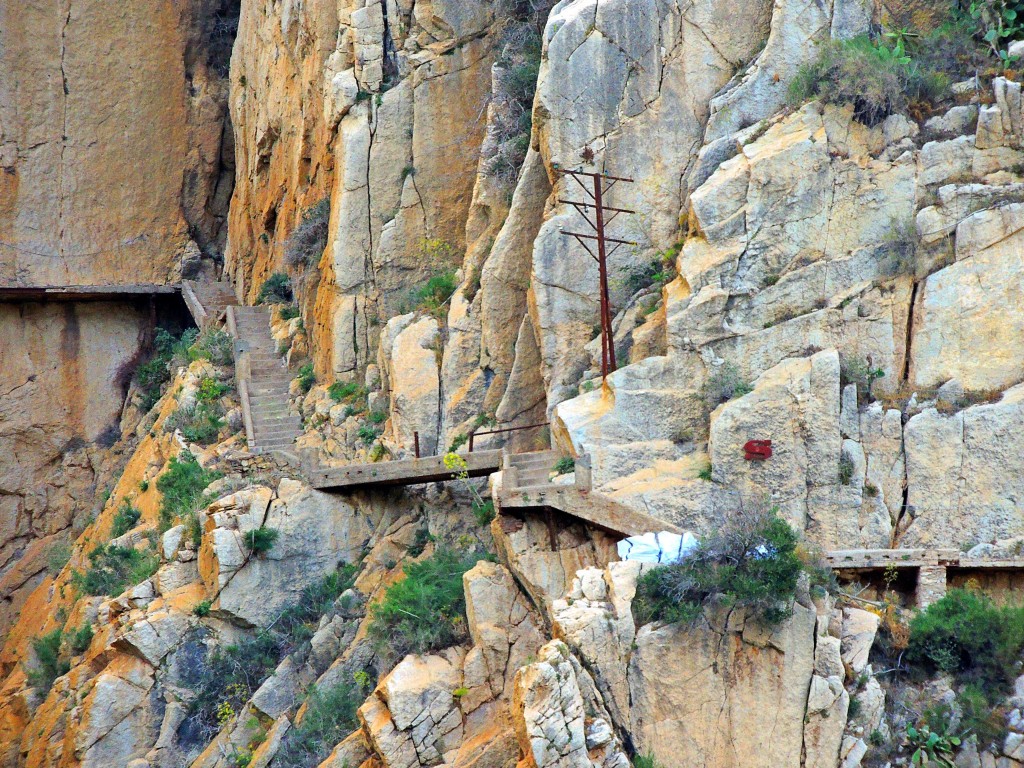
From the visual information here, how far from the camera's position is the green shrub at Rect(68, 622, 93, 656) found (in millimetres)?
27531

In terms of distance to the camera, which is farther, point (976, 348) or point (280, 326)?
point (280, 326)

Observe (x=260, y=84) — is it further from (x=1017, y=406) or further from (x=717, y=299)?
(x=1017, y=406)

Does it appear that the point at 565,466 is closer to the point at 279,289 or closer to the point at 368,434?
the point at 368,434

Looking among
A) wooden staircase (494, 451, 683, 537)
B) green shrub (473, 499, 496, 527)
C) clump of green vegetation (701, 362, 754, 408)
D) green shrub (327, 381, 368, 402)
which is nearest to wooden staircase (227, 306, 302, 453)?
green shrub (327, 381, 368, 402)

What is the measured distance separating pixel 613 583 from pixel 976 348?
22.3 ft

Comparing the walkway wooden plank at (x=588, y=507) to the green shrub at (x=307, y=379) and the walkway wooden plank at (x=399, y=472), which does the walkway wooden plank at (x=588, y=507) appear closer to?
the walkway wooden plank at (x=399, y=472)

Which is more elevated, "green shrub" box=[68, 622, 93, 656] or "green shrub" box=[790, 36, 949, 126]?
"green shrub" box=[790, 36, 949, 126]

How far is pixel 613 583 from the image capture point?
1902cm

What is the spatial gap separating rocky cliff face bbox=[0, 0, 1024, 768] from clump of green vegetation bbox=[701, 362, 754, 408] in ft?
0.17

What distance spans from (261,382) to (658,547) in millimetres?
14232

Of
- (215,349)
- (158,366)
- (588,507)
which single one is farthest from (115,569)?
(588,507)

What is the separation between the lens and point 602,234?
23000mm

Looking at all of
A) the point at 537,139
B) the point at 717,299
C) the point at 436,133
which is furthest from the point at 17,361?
the point at 717,299

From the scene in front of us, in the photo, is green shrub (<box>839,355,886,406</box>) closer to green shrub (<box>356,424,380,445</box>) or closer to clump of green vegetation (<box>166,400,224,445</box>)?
green shrub (<box>356,424,380,445</box>)
